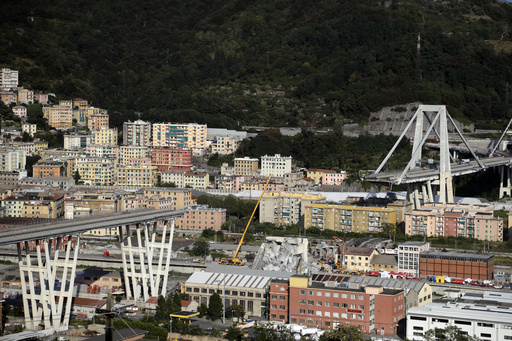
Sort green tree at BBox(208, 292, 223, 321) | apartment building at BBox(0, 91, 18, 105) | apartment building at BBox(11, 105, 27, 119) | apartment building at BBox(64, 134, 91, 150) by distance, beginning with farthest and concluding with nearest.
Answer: apartment building at BBox(0, 91, 18, 105), apartment building at BBox(11, 105, 27, 119), apartment building at BBox(64, 134, 91, 150), green tree at BBox(208, 292, 223, 321)

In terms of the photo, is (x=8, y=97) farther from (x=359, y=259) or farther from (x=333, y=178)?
(x=359, y=259)

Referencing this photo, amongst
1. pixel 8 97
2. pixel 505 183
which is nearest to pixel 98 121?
pixel 8 97

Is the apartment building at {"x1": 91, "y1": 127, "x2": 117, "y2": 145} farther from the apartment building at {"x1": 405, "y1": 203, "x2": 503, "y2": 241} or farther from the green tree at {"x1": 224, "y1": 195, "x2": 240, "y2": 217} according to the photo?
the apartment building at {"x1": 405, "y1": 203, "x2": 503, "y2": 241}

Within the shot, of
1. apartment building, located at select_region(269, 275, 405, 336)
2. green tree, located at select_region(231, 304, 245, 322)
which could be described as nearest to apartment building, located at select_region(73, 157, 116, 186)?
green tree, located at select_region(231, 304, 245, 322)

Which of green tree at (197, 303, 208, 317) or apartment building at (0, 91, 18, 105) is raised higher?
apartment building at (0, 91, 18, 105)

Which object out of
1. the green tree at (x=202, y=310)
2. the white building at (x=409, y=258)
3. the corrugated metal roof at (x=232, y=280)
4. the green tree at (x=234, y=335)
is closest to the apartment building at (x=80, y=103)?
the white building at (x=409, y=258)

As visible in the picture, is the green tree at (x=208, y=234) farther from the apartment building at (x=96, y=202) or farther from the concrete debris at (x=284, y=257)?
the concrete debris at (x=284, y=257)

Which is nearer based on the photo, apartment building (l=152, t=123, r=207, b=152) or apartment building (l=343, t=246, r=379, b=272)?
apartment building (l=343, t=246, r=379, b=272)

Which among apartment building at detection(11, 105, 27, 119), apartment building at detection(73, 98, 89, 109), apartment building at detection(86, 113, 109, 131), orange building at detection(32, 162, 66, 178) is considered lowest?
orange building at detection(32, 162, 66, 178)
